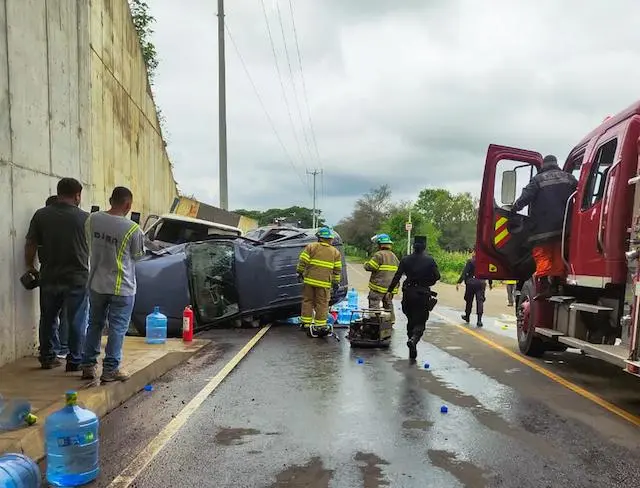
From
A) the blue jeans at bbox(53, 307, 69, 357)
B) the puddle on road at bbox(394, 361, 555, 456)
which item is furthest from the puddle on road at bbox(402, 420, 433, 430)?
the blue jeans at bbox(53, 307, 69, 357)

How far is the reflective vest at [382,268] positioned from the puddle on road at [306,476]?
6623 millimetres

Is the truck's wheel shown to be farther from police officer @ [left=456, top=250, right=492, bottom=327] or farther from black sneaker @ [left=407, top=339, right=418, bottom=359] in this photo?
police officer @ [left=456, top=250, right=492, bottom=327]

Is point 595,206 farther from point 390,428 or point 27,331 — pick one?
point 27,331

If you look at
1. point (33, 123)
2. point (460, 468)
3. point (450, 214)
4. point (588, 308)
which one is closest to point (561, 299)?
point (588, 308)

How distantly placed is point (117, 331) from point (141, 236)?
0.96 m

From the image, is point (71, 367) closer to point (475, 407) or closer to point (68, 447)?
point (68, 447)

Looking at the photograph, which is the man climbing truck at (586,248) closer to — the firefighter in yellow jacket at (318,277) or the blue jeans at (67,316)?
the firefighter in yellow jacket at (318,277)

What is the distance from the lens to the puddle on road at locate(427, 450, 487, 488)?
382 centimetres

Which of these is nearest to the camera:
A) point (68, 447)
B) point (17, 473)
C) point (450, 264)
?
point (17, 473)

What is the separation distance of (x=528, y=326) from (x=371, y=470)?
5.34 metres

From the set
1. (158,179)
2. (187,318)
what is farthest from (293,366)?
(158,179)

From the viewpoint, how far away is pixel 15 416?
4227mm

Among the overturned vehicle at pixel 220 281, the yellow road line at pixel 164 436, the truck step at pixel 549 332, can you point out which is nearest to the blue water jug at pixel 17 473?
the yellow road line at pixel 164 436

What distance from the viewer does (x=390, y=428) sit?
4973 mm
